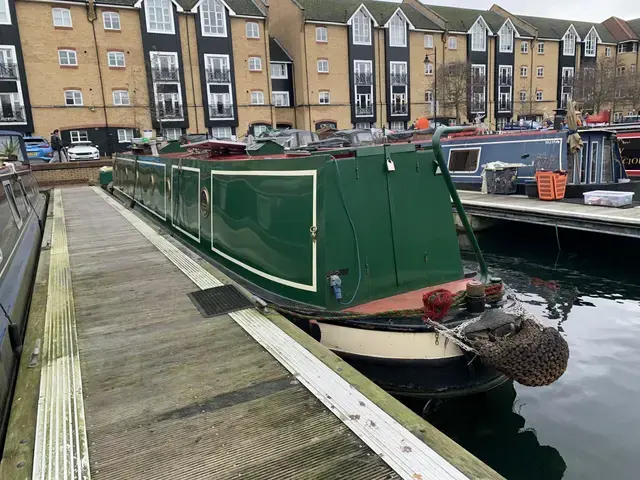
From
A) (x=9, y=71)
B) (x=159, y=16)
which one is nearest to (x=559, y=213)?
(x=159, y=16)

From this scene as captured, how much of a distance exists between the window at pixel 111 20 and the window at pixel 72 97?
442 centimetres

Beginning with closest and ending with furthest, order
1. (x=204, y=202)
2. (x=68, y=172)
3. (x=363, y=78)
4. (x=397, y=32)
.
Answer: (x=204, y=202) < (x=68, y=172) < (x=363, y=78) < (x=397, y=32)

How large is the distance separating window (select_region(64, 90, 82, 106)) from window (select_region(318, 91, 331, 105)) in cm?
1649

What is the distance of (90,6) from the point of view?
2947 cm

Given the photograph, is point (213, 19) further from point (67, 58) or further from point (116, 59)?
point (67, 58)

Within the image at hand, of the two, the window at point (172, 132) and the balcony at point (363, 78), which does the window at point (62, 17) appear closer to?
the window at point (172, 132)

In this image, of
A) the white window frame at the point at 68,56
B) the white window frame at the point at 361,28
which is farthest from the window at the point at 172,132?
the white window frame at the point at 361,28

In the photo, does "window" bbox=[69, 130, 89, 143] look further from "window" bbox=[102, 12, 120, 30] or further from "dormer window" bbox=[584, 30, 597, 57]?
"dormer window" bbox=[584, 30, 597, 57]

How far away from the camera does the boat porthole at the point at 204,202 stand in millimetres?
6785

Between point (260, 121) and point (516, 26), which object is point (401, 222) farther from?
point (516, 26)

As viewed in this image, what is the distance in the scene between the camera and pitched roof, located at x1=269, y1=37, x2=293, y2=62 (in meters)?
37.8

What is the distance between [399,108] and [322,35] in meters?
8.55

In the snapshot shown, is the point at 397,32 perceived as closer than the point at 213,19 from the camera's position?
No

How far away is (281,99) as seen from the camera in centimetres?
3841
